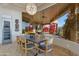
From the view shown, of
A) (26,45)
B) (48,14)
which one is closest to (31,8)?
(48,14)

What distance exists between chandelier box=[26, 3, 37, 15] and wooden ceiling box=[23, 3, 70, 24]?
0.15 ft

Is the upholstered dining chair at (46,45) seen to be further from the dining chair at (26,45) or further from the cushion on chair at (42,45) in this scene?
the dining chair at (26,45)

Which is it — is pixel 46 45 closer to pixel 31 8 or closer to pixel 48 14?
pixel 48 14

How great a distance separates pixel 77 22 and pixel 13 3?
82cm

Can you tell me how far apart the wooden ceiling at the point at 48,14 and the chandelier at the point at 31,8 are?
0.15 ft

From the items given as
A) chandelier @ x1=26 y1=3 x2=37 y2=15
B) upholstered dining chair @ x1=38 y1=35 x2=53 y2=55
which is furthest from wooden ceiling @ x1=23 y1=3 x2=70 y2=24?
upholstered dining chair @ x1=38 y1=35 x2=53 y2=55

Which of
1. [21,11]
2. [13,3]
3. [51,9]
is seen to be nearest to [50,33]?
[51,9]

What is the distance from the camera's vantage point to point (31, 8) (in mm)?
1702

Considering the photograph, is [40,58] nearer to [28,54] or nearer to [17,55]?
[28,54]

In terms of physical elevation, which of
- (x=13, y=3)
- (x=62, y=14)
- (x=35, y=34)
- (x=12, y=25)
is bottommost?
(x=35, y=34)

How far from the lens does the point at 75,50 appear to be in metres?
1.67

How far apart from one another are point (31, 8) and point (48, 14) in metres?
0.22

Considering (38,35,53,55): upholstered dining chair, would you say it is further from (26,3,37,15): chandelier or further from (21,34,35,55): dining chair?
(26,3,37,15): chandelier

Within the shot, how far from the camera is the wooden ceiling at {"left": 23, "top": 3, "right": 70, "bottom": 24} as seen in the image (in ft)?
5.54
